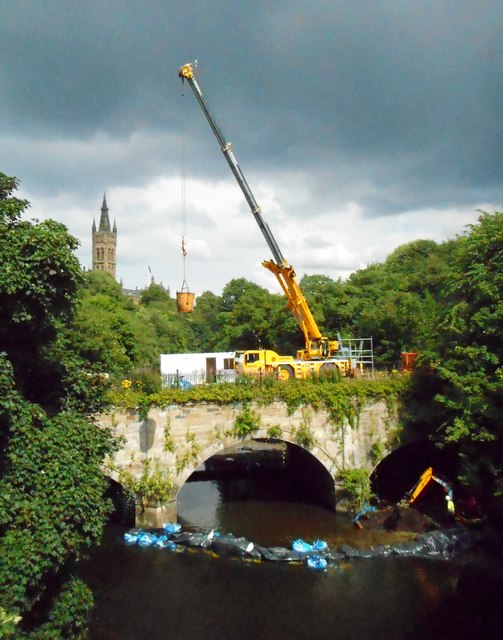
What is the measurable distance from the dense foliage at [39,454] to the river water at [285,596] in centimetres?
408

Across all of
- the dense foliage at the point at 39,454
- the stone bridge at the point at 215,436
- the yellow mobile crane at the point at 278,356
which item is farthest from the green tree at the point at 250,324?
the dense foliage at the point at 39,454

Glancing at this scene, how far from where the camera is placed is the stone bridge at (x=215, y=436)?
19.5 metres

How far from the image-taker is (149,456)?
19.6 metres

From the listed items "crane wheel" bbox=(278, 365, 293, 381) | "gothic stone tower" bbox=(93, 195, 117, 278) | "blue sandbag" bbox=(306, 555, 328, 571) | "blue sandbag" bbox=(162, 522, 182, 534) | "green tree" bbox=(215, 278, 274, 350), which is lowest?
"blue sandbag" bbox=(306, 555, 328, 571)

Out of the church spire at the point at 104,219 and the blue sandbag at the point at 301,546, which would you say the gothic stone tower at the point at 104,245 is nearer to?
the church spire at the point at 104,219

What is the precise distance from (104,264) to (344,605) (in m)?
125

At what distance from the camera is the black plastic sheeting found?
1762cm

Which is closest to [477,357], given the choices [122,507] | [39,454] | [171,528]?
[171,528]

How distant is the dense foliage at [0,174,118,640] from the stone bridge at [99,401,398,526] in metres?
8.69

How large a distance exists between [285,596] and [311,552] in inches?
109

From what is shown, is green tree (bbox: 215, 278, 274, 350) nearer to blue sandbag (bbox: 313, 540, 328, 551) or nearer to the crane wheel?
the crane wheel

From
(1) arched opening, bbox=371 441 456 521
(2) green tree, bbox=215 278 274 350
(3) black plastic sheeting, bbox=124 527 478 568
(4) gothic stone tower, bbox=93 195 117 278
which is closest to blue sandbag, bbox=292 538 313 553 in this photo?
(3) black plastic sheeting, bbox=124 527 478 568

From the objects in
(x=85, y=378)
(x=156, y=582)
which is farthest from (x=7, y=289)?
(x=156, y=582)

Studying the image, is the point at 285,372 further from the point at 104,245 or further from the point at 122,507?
the point at 104,245
